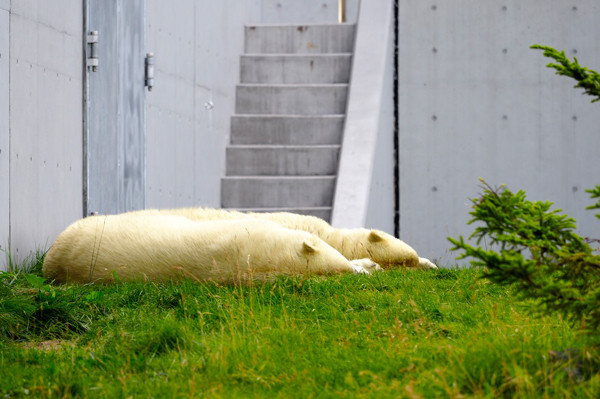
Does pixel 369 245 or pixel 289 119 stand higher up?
pixel 289 119

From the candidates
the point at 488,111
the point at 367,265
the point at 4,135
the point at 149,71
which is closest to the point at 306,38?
the point at 488,111

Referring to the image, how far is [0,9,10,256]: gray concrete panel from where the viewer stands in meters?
5.34

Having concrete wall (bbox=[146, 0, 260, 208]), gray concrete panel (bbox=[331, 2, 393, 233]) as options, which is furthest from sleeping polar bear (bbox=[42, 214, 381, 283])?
gray concrete panel (bbox=[331, 2, 393, 233])

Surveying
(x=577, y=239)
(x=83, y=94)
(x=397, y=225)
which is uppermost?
(x=83, y=94)

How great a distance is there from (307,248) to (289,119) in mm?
5208

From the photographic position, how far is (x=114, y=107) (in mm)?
6988

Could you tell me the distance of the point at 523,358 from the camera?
2.70 metres

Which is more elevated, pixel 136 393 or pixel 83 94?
pixel 83 94

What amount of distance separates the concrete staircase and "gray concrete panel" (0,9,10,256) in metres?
4.02

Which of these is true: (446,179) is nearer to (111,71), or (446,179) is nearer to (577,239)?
(111,71)

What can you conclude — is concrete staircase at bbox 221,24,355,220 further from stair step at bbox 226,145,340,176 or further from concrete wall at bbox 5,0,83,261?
concrete wall at bbox 5,0,83,261

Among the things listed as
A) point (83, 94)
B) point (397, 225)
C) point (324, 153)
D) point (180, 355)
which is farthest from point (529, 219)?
point (397, 225)

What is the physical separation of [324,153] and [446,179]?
75.3 inches

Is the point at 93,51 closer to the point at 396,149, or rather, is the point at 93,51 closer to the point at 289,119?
the point at 289,119
